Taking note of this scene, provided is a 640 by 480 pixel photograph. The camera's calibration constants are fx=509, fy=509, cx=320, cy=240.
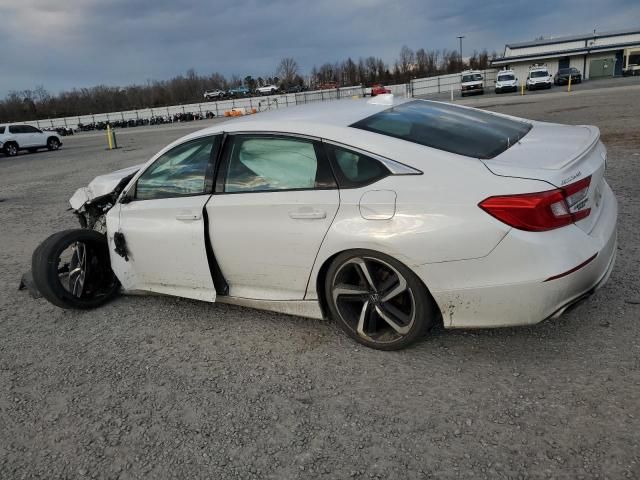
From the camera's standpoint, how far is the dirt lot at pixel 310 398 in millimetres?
2352

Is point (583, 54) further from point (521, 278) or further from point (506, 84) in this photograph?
point (521, 278)

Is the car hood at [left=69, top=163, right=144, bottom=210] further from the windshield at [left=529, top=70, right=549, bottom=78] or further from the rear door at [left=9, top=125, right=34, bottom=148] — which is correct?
the windshield at [left=529, top=70, right=549, bottom=78]

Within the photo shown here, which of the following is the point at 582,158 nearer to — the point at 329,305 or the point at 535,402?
the point at 535,402

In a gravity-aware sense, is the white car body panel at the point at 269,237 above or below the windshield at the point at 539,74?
above

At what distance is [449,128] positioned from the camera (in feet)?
11.0

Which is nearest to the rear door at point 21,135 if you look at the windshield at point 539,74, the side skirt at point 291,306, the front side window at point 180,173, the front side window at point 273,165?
the front side window at point 180,173

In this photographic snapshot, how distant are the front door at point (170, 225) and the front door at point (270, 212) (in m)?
0.14

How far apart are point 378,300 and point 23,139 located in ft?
94.6

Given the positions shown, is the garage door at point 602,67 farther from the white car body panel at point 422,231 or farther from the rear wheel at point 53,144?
the white car body panel at point 422,231

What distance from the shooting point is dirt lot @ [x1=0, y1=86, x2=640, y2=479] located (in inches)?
92.6

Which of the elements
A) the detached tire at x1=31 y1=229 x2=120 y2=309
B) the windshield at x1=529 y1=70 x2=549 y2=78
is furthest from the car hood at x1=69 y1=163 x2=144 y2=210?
the windshield at x1=529 y1=70 x2=549 y2=78

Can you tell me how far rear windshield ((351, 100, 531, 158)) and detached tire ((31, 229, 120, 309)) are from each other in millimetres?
2634

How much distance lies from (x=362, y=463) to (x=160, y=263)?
2.25m

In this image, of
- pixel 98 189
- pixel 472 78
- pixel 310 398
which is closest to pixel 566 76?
pixel 472 78
